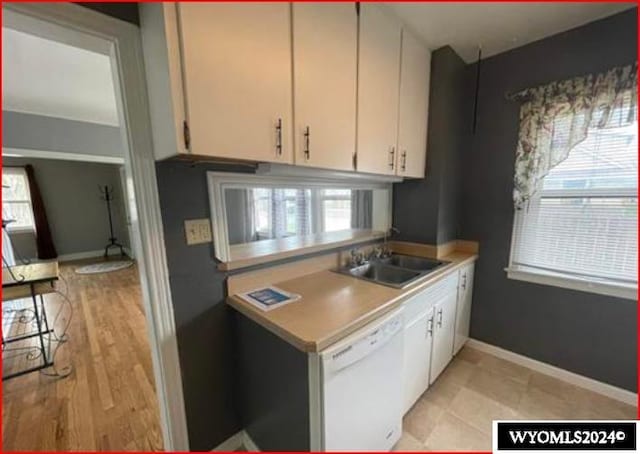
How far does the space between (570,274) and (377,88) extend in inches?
71.7

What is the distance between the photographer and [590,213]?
1711 millimetres

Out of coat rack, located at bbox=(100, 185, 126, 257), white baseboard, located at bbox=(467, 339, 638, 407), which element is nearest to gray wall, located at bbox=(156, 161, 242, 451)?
white baseboard, located at bbox=(467, 339, 638, 407)

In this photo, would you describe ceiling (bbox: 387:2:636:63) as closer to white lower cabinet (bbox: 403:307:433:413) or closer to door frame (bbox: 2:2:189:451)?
door frame (bbox: 2:2:189:451)

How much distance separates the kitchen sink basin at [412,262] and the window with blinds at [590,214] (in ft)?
2.37

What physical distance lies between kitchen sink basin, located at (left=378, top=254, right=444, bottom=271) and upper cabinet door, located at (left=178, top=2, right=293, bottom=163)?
4.52 feet

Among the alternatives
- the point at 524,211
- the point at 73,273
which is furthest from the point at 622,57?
the point at 73,273

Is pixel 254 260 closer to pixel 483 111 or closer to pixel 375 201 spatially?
pixel 375 201

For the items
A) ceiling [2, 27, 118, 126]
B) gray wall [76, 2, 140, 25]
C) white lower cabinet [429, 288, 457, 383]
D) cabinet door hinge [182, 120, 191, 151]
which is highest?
ceiling [2, 27, 118, 126]

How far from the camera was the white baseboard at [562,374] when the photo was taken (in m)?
1.71

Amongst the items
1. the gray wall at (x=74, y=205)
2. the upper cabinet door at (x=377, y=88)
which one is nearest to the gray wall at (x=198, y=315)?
the upper cabinet door at (x=377, y=88)

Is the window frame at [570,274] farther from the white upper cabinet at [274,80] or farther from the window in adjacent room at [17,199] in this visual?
the window in adjacent room at [17,199]

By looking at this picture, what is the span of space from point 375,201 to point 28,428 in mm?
2689

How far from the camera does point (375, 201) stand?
2.24 m

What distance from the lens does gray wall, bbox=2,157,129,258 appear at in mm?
5211
